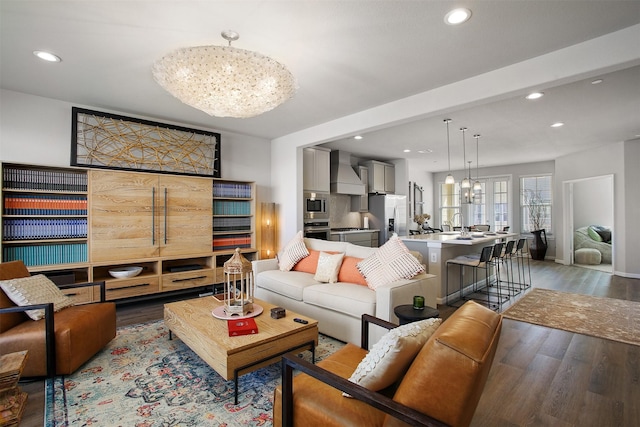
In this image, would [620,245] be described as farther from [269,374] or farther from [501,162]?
[269,374]

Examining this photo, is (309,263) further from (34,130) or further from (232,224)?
(34,130)

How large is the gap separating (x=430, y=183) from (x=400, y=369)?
1029 centimetres

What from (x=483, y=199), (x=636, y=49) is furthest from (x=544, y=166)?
(x=636, y=49)

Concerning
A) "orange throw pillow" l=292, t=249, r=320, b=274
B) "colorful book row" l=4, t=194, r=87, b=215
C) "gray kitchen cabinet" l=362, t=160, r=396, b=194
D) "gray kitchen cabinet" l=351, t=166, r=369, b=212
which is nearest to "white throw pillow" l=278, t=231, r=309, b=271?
"orange throw pillow" l=292, t=249, r=320, b=274

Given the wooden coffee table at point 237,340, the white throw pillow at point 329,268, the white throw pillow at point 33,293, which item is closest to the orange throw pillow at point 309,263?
the white throw pillow at point 329,268

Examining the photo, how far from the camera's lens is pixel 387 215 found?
24.1 feet

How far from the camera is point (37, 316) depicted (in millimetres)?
2486

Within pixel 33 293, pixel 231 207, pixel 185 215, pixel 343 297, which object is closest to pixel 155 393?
pixel 33 293

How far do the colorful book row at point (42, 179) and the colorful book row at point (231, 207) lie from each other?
5.62 feet

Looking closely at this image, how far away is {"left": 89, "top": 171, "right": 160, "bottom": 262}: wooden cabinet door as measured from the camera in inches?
151

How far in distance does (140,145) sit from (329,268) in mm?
3189

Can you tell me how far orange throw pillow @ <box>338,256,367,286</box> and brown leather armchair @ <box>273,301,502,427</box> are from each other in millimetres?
1951

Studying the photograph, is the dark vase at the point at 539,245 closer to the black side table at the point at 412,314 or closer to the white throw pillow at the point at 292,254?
the white throw pillow at the point at 292,254

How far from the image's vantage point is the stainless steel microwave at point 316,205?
5.93 metres
